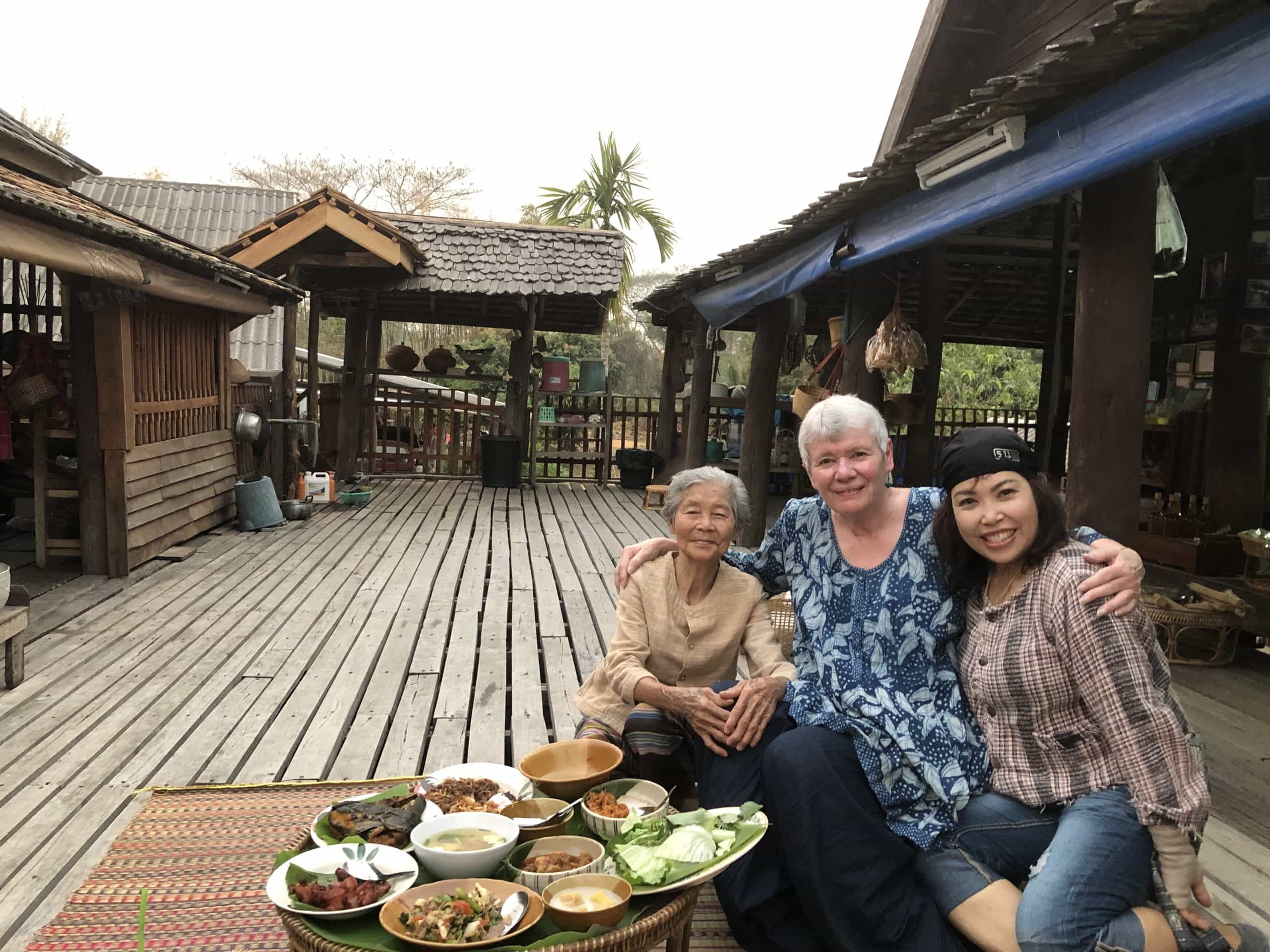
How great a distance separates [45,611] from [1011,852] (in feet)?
17.3

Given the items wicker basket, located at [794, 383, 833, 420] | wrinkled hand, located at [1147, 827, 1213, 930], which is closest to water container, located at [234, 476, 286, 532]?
wicker basket, located at [794, 383, 833, 420]

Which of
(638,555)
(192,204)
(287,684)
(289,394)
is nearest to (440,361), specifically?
(289,394)

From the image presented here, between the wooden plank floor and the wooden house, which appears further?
the wooden house

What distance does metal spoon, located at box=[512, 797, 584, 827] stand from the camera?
2.24 meters

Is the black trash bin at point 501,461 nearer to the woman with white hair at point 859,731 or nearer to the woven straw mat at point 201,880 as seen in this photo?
the woven straw mat at point 201,880

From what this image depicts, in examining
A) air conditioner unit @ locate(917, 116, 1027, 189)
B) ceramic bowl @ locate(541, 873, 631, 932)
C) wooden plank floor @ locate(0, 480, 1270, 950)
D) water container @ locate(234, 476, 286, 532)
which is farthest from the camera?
water container @ locate(234, 476, 286, 532)

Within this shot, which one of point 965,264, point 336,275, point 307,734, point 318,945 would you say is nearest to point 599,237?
point 336,275

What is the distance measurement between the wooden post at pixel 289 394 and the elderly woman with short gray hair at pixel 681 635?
8.00 meters

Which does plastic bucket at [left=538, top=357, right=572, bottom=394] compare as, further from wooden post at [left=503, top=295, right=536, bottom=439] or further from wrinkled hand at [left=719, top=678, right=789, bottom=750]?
wrinkled hand at [left=719, top=678, right=789, bottom=750]

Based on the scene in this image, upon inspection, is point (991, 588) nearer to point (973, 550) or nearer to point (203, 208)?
point (973, 550)

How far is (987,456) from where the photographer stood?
88.4 inches

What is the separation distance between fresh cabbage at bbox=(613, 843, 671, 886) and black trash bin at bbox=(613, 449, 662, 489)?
11.0m

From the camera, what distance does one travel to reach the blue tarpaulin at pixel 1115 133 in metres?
2.44

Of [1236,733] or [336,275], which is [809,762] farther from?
[336,275]
